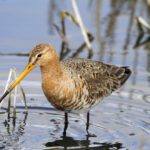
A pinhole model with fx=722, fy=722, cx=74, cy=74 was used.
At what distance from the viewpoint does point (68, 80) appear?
8.41m

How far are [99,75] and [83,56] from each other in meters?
2.14

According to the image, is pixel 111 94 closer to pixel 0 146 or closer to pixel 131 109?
pixel 131 109

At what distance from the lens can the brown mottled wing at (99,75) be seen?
28.8ft

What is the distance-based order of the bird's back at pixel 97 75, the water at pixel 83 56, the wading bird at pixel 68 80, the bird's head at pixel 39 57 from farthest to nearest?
1. the bird's back at pixel 97 75
2. the water at pixel 83 56
3. the wading bird at pixel 68 80
4. the bird's head at pixel 39 57

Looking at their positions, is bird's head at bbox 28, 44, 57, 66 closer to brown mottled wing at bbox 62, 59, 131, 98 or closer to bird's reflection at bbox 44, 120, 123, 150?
brown mottled wing at bbox 62, 59, 131, 98

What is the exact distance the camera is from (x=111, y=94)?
9.92 m

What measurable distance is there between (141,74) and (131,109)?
1.33m

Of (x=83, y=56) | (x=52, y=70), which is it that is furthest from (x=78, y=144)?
(x=83, y=56)

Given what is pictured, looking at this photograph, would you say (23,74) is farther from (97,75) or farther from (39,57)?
(97,75)

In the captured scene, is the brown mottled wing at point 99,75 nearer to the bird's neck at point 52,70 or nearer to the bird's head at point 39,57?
the bird's neck at point 52,70

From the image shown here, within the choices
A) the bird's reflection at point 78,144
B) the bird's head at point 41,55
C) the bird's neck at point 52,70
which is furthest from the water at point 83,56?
the bird's head at point 41,55

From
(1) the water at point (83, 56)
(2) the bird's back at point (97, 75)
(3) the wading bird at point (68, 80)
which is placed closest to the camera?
(3) the wading bird at point (68, 80)

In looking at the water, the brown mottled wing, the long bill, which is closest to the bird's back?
the brown mottled wing

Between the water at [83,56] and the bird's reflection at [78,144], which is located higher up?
the water at [83,56]
